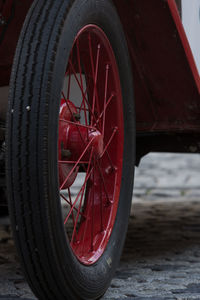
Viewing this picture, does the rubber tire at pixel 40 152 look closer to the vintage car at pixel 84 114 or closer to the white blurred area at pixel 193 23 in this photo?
the vintage car at pixel 84 114

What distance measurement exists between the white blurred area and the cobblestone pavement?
78cm

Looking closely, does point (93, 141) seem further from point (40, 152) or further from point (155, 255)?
point (155, 255)

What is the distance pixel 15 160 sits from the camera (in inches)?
55.6

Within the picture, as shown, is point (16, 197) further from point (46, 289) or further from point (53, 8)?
point (53, 8)

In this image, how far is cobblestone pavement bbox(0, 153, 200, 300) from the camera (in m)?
1.83

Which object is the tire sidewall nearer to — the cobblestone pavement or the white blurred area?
the cobblestone pavement

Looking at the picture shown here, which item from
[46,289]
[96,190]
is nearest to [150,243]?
[96,190]

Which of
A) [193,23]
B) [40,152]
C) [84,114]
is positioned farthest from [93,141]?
[193,23]

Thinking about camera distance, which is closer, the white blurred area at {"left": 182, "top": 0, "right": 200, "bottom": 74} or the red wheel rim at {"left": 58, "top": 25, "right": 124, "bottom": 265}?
the red wheel rim at {"left": 58, "top": 25, "right": 124, "bottom": 265}

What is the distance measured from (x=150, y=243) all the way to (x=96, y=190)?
77 centimetres

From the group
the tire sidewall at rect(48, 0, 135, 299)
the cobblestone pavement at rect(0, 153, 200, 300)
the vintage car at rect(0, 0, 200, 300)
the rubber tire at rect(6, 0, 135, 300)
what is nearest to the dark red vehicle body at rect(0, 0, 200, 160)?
the vintage car at rect(0, 0, 200, 300)

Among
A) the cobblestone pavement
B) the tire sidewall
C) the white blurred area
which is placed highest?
the white blurred area

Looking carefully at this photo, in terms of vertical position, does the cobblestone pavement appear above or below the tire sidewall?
below

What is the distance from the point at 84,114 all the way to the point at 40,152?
23.6 inches
